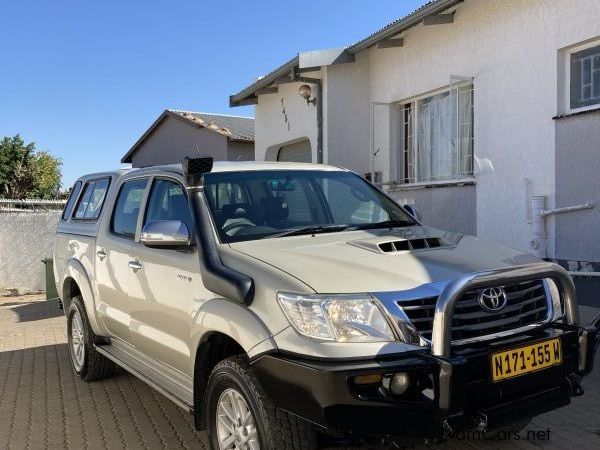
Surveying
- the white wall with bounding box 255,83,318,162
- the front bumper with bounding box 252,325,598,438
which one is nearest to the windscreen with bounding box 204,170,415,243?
the front bumper with bounding box 252,325,598,438

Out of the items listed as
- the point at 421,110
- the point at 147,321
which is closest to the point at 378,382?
the point at 147,321

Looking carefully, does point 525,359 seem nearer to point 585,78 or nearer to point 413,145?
point 585,78

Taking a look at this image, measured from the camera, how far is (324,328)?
9.05ft

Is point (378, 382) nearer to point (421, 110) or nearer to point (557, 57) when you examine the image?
point (557, 57)

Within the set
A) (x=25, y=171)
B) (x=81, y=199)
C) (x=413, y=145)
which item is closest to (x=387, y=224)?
(x=81, y=199)

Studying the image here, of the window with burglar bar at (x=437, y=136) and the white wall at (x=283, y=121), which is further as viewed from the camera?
the white wall at (x=283, y=121)

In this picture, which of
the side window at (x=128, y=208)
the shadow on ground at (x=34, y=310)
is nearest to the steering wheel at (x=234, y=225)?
the side window at (x=128, y=208)

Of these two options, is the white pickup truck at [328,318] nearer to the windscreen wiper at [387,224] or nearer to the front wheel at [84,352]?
the windscreen wiper at [387,224]

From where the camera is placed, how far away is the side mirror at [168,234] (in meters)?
3.55

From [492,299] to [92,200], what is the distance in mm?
4153

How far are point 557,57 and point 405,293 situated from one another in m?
4.67

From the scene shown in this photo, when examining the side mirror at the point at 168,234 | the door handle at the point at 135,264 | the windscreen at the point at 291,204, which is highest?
the windscreen at the point at 291,204

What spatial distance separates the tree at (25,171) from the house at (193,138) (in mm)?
16049

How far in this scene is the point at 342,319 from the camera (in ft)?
9.07
